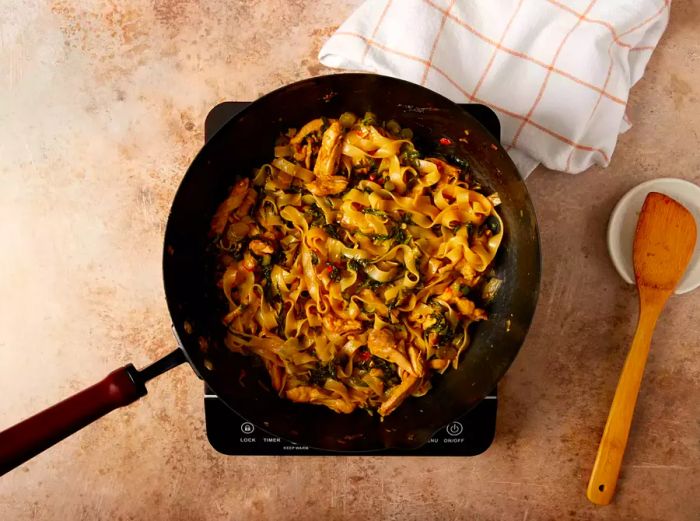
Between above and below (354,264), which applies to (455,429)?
below

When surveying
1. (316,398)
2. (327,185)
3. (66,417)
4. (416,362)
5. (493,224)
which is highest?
(327,185)

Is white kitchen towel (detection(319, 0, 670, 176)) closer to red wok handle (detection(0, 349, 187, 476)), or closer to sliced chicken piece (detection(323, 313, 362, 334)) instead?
sliced chicken piece (detection(323, 313, 362, 334))

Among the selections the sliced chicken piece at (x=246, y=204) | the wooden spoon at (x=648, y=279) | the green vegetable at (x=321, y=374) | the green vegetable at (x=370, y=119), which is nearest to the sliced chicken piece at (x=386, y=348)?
the green vegetable at (x=321, y=374)

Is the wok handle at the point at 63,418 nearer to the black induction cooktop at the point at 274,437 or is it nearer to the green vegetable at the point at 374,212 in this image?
the black induction cooktop at the point at 274,437

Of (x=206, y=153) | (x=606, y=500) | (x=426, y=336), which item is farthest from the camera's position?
(x=606, y=500)

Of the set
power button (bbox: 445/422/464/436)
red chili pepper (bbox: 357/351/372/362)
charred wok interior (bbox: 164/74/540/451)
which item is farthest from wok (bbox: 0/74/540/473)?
red chili pepper (bbox: 357/351/372/362)

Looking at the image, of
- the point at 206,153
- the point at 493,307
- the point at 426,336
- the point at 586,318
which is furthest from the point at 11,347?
the point at 586,318

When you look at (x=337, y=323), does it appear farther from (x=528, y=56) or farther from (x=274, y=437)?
(x=528, y=56)

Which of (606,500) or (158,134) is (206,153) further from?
(606,500)

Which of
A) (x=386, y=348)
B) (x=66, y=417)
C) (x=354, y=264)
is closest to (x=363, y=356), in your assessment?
(x=386, y=348)
